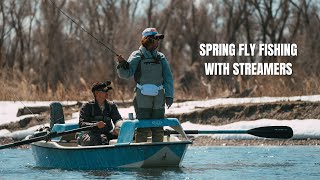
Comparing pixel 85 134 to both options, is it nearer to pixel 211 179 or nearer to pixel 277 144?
pixel 211 179

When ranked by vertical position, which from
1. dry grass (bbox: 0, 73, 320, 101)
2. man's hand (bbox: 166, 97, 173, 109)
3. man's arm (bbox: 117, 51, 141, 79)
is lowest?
man's hand (bbox: 166, 97, 173, 109)

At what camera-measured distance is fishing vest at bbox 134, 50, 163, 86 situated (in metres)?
15.2

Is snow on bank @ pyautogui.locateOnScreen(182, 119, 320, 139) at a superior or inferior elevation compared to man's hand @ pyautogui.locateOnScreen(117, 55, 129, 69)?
A: inferior

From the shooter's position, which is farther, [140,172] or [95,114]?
[95,114]

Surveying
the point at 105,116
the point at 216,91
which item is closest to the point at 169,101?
the point at 105,116

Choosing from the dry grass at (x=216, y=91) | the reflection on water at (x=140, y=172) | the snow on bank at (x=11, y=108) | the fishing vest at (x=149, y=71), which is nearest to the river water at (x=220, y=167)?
the reflection on water at (x=140, y=172)

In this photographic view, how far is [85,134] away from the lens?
15.9m

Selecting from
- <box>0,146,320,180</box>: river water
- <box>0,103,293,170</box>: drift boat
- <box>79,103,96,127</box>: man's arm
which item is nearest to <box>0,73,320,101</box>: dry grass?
<box>0,146,320,180</box>: river water

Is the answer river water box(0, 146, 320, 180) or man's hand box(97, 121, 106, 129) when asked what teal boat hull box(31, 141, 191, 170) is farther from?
man's hand box(97, 121, 106, 129)

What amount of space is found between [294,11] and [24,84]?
23.9m

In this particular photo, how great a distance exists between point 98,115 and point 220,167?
2.02 meters

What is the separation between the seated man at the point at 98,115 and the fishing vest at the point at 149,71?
70 centimetres

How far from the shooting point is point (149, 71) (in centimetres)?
1520

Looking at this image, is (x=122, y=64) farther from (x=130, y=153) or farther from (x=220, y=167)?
(x=220, y=167)
